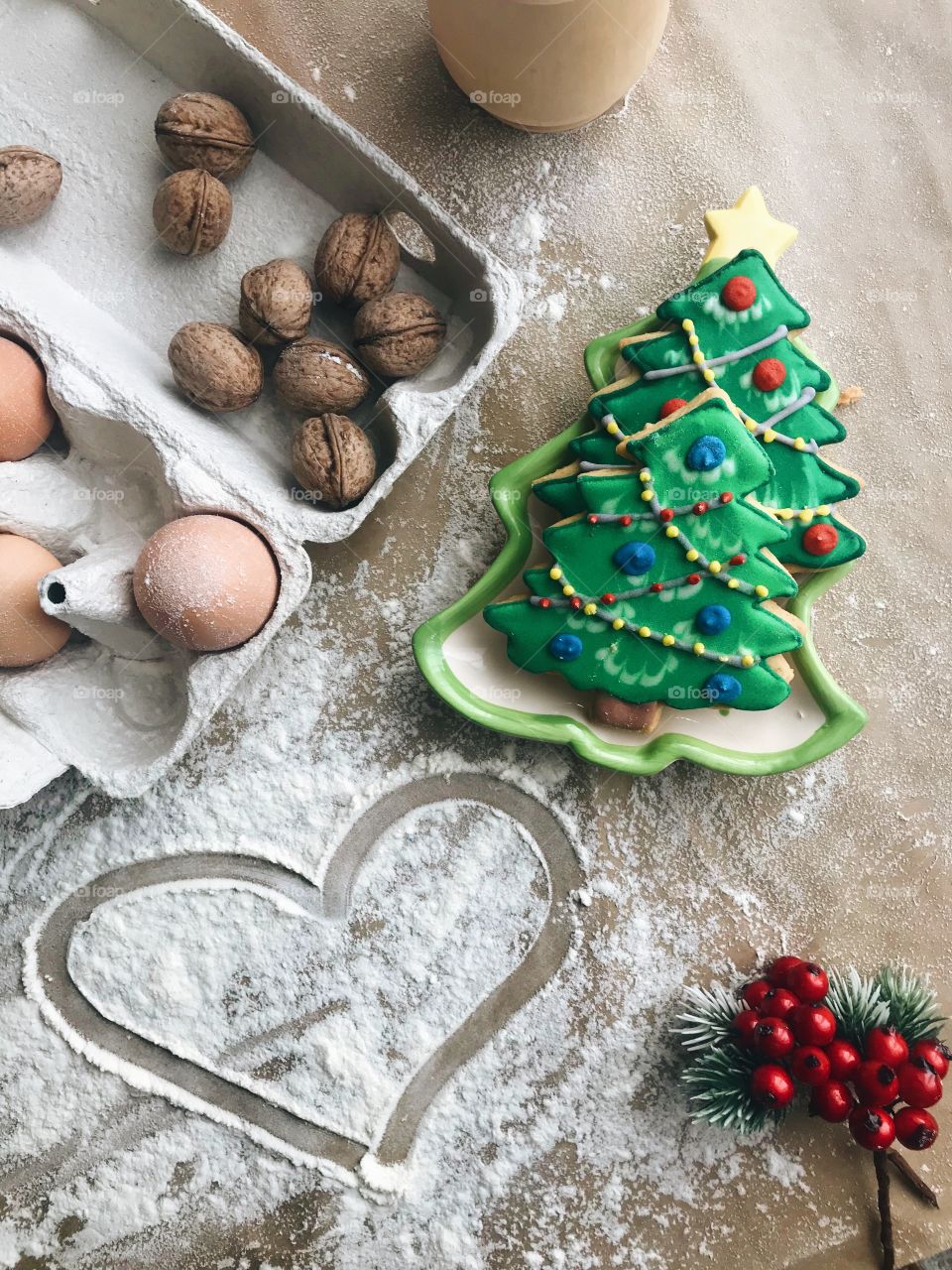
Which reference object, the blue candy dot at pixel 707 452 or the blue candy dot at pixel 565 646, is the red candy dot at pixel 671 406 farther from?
the blue candy dot at pixel 565 646

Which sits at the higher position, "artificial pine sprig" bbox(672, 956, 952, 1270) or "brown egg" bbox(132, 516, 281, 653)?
"brown egg" bbox(132, 516, 281, 653)

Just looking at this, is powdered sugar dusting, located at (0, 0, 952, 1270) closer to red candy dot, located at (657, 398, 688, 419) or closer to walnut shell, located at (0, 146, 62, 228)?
red candy dot, located at (657, 398, 688, 419)

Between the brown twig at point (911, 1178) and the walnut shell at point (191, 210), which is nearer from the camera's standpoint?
the walnut shell at point (191, 210)

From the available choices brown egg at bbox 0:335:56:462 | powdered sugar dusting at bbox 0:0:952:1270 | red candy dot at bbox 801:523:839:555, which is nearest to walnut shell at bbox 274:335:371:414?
powdered sugar dusting at bbox 0:0:952:1270

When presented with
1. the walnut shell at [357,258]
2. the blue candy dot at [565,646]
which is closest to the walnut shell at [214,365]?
the walnut shell at [357,258]

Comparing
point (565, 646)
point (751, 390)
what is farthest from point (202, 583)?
point (751, 390)

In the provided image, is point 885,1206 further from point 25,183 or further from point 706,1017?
point 25,183

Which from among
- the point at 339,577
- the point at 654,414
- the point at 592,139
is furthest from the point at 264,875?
the point at 592,139
